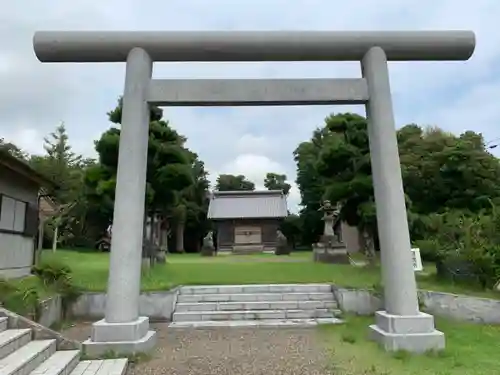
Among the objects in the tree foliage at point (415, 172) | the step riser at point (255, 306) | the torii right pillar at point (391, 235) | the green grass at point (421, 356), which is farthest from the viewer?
the tree foliage at point (415, 172)

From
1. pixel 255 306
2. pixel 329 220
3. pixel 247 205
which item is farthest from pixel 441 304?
pixel 247 205

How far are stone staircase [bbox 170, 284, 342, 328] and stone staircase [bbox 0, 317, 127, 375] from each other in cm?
288

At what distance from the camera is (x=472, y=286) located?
8.46 m

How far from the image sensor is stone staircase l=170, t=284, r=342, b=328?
7.87 meters

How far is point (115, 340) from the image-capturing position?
5355 mm

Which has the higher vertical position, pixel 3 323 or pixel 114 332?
pixel 3 323

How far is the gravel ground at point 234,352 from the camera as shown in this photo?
16.1 ft

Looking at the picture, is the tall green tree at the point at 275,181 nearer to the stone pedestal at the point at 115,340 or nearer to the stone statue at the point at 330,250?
the stone statue at the point at 330,250

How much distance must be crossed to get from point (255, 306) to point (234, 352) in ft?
8.73

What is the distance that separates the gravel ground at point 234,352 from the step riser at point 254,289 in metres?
1.48

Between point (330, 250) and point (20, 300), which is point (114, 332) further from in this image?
point (330, 250)

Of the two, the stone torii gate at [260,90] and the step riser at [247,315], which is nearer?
the stone torii gate at [260,90]

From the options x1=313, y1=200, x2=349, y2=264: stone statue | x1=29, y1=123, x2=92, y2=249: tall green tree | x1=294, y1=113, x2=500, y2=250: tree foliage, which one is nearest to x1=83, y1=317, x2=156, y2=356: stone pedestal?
x1=294, y1=113, x2=500, y2=250: tree foliage

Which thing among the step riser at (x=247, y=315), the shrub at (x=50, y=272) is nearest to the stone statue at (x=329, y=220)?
the step riser at (x=247, y=315)
